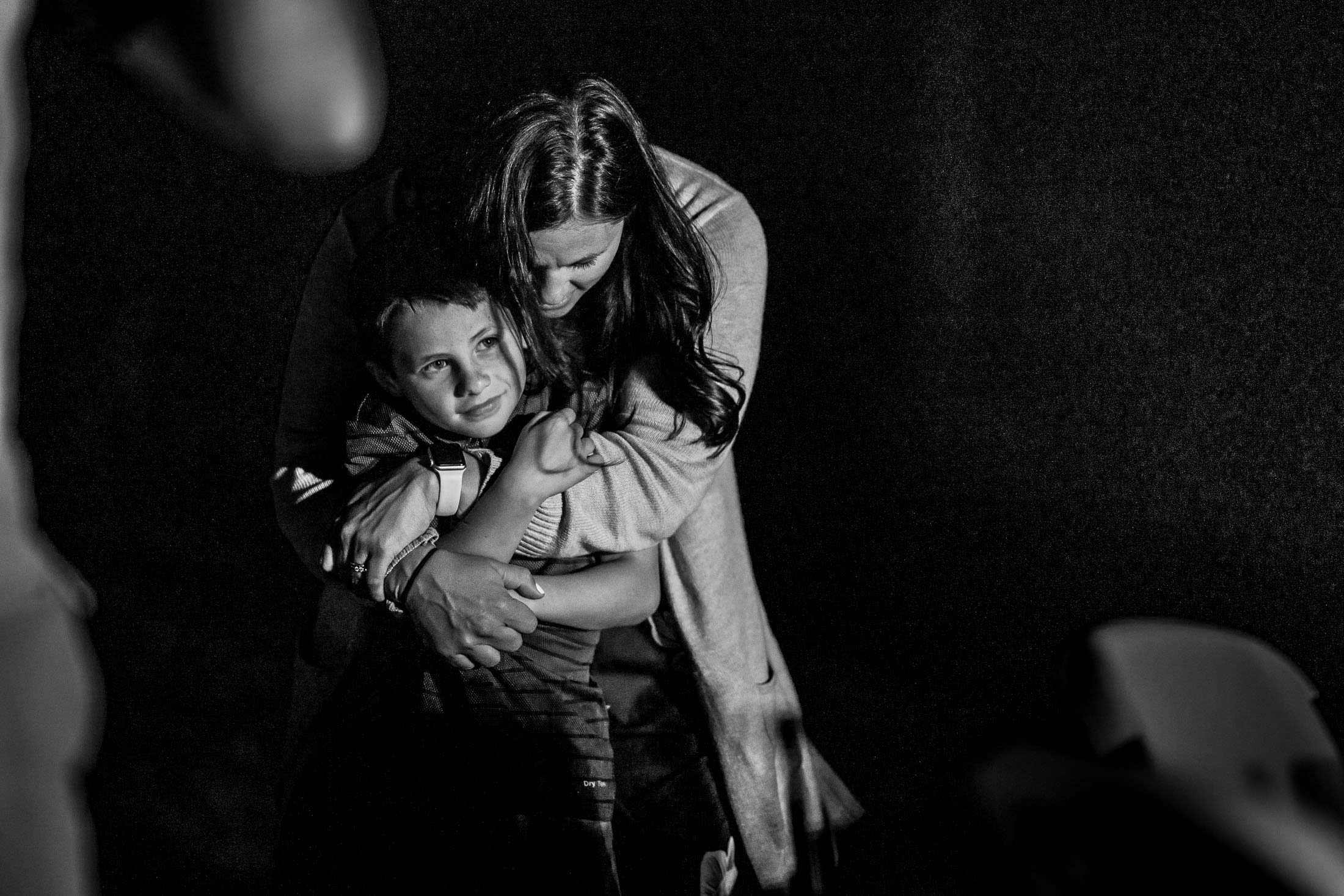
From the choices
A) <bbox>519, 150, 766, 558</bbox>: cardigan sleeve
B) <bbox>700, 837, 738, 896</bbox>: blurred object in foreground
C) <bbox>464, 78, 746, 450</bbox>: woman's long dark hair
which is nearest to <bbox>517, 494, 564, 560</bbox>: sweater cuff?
<bbox>519, 150, 766, 558</bbox>: cardigan sleeve

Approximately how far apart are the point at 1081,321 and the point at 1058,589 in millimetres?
256

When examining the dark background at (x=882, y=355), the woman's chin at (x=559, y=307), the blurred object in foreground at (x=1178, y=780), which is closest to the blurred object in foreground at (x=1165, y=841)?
the blurred object in foreground at (x=1178, y=780)

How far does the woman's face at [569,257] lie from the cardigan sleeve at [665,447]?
97 mm

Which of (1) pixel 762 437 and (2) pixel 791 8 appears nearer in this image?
(2) pixel 791 8

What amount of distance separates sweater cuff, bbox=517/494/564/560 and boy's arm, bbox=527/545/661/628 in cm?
2

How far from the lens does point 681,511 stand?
3.05 feet

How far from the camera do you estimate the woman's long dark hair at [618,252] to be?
813mm

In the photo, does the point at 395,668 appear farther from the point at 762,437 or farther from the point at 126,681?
the point at 126,681

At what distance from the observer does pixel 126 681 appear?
147 centimetres

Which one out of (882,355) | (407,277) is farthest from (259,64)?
(882,355)

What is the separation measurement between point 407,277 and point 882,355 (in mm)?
513

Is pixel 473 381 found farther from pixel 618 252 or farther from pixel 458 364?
pixel 618 252

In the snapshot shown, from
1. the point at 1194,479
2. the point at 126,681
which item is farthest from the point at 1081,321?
the point at 126,681

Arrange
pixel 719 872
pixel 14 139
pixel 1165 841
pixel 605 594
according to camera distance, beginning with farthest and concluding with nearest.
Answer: pixel 719 872, pixel 605 594, pixel 14 139, pixel 1165 841
